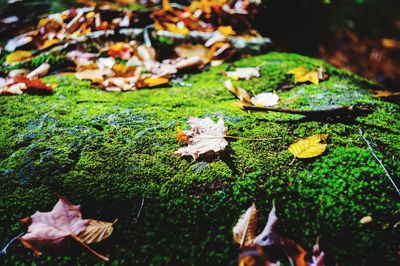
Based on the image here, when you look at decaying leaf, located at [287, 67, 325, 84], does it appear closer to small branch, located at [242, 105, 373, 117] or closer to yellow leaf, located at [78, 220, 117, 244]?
small branch, located at [242, 105, 373, 117]

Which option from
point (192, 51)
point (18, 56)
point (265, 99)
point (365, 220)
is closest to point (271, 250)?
point (365, 220)

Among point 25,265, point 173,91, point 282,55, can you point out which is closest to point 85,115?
point 173,91

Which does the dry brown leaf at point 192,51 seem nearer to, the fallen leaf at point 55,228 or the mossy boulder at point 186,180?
the mossy boulder at point 186,180

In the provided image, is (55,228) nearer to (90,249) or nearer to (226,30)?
→ (90,249)

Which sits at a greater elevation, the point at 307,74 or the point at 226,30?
the point at 226,30

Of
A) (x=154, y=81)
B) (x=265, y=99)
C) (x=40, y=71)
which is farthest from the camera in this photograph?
(x=40, y=71)

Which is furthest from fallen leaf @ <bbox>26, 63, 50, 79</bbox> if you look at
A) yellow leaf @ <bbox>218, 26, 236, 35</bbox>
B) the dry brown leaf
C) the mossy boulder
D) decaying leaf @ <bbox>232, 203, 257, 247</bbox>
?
Result: decaying leaf @ <bbox>232, 203, 257, 247</bbox>
